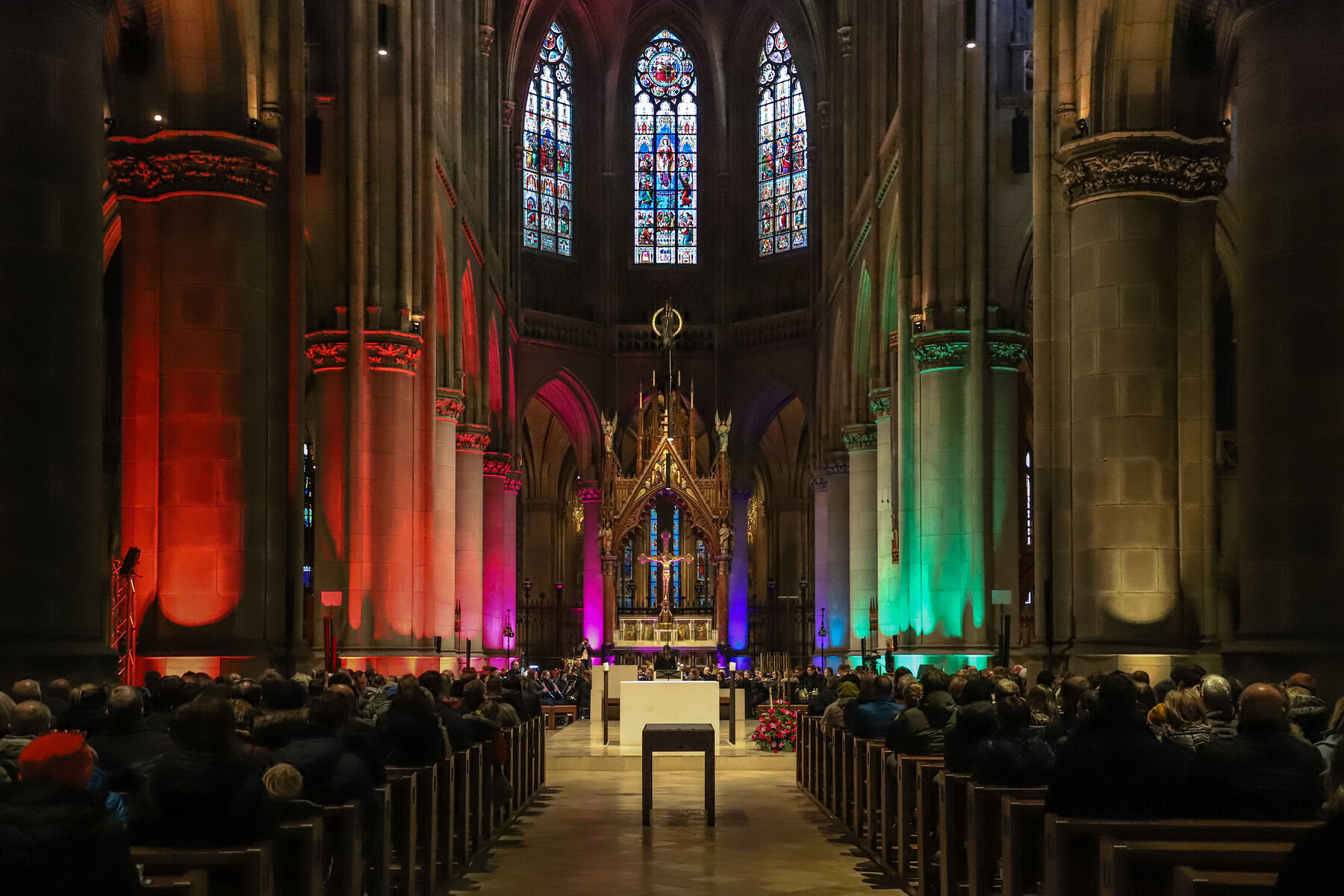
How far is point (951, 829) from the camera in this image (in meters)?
10.3

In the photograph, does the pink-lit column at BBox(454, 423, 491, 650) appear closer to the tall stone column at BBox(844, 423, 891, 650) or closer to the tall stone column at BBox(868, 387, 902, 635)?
the tall stone column at BBox(844, 423, 891, 650)

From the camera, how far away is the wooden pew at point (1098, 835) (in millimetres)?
6930

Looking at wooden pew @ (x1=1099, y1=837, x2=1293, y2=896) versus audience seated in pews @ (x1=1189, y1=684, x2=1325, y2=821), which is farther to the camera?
audience seated in pews @ (x1=1189, y1=684, x2=1325, y2=821)

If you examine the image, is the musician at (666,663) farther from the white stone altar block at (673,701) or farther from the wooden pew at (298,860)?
the wooden pew at (298,860)

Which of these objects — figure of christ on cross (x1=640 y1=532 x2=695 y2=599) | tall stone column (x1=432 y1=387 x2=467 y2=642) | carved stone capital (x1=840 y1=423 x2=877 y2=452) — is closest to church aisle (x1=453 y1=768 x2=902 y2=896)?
tall stone column (x1=432 y1=387 x2=467 y2=642)

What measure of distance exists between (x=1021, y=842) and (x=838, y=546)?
3967 cm

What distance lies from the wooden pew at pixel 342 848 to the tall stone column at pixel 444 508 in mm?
22900

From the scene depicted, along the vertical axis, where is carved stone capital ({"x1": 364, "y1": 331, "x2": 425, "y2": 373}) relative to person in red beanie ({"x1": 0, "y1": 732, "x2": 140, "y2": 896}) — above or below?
above

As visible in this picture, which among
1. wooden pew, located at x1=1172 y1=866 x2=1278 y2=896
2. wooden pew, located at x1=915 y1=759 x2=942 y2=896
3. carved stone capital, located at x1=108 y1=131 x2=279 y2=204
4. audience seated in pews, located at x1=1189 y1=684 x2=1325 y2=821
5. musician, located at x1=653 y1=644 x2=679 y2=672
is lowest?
musician, located at x1=653 y1=644 x2=679 y2=672

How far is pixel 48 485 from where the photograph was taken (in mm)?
13203

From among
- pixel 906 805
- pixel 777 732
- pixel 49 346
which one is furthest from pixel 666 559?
pixel 906 805

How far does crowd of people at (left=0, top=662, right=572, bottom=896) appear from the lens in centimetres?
478

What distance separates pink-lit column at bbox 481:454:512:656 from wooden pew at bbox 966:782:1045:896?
3654 cm

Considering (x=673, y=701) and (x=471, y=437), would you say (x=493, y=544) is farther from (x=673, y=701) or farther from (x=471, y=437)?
(x=673, y=701)
